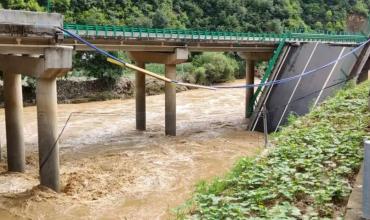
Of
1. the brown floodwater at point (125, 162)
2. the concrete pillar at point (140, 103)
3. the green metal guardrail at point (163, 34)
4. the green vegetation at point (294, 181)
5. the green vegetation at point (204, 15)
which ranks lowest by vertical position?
the brown floodwater at point (125, 162)

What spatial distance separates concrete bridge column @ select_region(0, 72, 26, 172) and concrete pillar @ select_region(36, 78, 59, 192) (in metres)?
3.32

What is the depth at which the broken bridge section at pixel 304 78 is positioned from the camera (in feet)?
73.2

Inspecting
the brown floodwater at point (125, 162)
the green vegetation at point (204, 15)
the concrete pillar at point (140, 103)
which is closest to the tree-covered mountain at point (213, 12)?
the green vegetation at point (204, 15)

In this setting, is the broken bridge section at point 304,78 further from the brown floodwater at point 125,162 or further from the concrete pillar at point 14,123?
the concrete pillar at point 14,123

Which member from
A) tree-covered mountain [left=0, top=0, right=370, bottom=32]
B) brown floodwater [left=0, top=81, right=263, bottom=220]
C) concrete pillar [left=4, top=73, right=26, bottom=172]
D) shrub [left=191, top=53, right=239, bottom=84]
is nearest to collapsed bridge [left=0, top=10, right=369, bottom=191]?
concrete pillar [left=4, top=73, right=26, bottom=172]

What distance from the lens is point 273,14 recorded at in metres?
73.4

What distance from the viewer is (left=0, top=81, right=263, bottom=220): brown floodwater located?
13.2 m

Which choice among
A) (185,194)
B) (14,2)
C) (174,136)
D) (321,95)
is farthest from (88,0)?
(185,194)

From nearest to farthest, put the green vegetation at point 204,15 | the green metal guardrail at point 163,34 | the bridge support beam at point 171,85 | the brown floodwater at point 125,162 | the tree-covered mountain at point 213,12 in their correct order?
the brown floodwater at point 125,162
the green metal guardrail at point 163,34
the bridge support beam at point 171,85
the green vegetation at point 204,15
the tree-covered mountain at point 213,12

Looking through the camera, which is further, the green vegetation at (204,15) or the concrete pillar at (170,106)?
the green vegetation at (204,15)

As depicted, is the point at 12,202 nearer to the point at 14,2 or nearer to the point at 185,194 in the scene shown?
the point at 185,194

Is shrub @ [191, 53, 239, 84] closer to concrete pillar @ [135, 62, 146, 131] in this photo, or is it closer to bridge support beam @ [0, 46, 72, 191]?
concrete pillar @ [135, 62, 146, 131]

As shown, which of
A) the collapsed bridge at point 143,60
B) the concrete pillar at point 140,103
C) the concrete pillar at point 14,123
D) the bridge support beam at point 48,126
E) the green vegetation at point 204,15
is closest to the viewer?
the collapsed bridge at point 143,60

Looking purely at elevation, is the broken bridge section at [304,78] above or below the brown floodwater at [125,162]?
above
